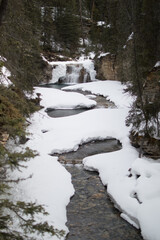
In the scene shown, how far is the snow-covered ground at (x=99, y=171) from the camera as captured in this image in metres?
5.29

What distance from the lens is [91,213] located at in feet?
18.4

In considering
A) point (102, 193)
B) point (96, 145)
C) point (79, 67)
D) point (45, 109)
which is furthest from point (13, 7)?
point (79, 67)

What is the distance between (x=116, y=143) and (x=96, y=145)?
2.87ft

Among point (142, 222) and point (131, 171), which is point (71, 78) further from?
point (142, 222)

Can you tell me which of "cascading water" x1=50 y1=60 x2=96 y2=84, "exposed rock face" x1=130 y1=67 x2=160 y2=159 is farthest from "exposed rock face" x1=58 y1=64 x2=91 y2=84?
"exposed rock face" x1=130 y1=67 x2=160 y2=159

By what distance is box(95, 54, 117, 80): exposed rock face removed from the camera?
24.0 metres

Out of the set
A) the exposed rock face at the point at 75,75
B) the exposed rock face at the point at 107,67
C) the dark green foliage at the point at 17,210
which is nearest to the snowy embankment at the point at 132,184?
the dark green foliage at the point at 17,210

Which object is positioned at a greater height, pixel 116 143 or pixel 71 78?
pixel 71 78

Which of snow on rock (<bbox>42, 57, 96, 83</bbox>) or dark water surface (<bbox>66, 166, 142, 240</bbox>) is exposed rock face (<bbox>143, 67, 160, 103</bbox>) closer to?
dark water surface (<bbox>66, 166, 142, 240</bbox>)

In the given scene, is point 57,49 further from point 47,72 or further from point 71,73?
point 71,73

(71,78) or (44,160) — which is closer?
(44,160)

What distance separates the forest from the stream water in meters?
0.92

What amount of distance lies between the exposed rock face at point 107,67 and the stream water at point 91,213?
17585 mm

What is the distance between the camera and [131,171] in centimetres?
691
